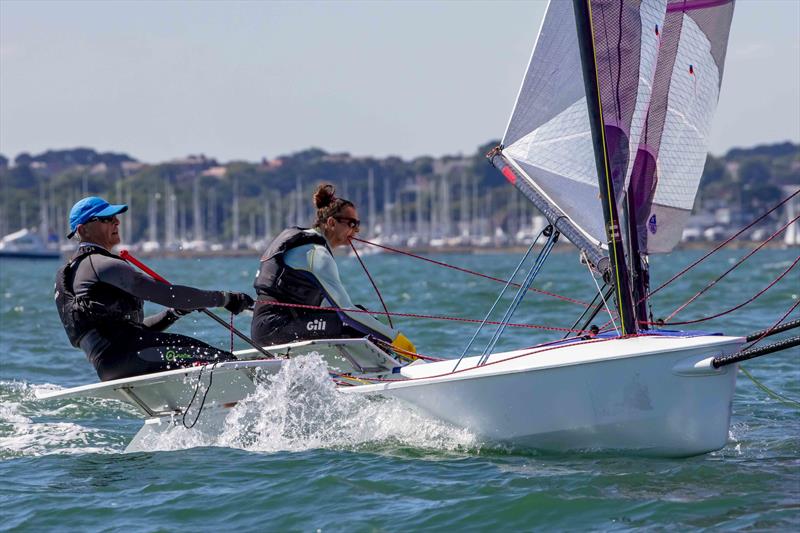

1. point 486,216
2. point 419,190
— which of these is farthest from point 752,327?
point 419,190

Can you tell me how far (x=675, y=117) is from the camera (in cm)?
648

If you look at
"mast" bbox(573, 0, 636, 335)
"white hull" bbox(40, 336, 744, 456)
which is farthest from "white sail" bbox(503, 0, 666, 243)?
"white hull" bbox(40, 336, 744, 456)

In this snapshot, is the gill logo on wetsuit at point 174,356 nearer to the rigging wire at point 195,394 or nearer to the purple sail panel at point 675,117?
the rigging wire at point 195,394

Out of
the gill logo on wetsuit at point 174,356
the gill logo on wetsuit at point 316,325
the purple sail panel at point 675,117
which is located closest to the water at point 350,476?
the gill logo on wetsuit at point 174,356

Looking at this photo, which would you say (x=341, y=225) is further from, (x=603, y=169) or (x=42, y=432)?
(x=42, y=432)

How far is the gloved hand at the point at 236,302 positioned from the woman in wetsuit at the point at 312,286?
0.40 meters

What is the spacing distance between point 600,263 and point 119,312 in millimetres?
2219

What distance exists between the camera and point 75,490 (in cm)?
549

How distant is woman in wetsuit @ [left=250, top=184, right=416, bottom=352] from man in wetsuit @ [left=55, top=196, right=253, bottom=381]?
1.24 ft

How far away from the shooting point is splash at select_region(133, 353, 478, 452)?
20.1 ft

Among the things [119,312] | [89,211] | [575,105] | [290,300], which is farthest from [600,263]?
[89,211]

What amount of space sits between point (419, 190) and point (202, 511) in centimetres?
11643

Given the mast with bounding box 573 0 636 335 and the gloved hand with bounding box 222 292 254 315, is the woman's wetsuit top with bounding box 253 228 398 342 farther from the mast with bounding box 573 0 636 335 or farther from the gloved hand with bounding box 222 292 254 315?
the mast with bounding box 573 0 636 335

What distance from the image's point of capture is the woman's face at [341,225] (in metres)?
6.52
